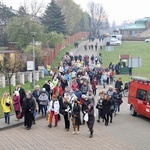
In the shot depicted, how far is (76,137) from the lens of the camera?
51.3 ft

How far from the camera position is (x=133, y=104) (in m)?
20.2

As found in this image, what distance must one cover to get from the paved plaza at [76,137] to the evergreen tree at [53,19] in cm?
5589

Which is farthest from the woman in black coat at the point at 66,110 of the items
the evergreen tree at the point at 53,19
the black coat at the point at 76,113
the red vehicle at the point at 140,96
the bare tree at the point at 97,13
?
the bare tree at the point at 97,13

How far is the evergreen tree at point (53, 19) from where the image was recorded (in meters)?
73.4

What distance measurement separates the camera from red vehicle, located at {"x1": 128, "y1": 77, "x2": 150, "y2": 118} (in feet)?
61.4

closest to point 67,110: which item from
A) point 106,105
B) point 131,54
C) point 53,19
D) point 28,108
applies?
point 28,108

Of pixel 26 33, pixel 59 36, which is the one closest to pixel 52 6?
pixel 59 36

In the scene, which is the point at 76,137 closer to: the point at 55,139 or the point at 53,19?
the point at 55,139

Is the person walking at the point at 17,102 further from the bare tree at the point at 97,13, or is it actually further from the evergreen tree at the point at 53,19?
the bare tree at the point at 97,13

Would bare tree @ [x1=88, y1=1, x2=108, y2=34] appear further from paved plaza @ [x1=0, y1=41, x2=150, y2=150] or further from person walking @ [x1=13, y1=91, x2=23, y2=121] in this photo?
paved plaza @ [x1=0, y1=41, x2=150, y2=150]

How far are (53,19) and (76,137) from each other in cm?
5921

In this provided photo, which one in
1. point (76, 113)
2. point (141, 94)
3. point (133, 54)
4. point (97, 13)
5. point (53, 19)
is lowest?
point (76, 113)

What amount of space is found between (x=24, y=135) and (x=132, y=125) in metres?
5.22

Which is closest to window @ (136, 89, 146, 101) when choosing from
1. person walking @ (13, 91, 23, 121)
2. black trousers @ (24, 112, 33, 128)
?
black trousers @ (24, 112, 33, 128)
